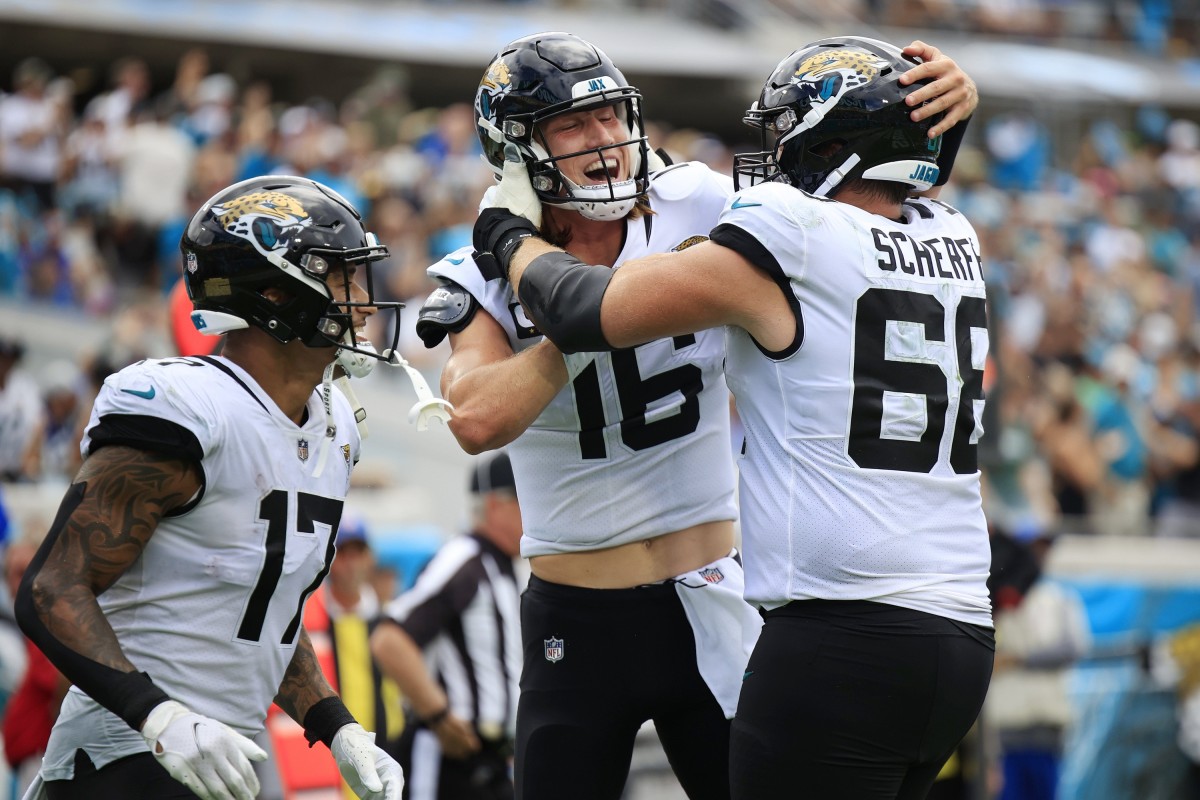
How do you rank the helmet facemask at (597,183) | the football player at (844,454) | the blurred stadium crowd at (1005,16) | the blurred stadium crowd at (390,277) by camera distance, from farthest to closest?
the blurred stadium crowd at (1005,16)
the blurred stadium crowd at (390,277)
the helmet facemask at (597,183)
the football player at (844,454)

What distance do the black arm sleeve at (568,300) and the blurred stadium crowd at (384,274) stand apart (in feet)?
22.5

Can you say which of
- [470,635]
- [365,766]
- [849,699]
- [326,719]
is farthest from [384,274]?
[849,699]

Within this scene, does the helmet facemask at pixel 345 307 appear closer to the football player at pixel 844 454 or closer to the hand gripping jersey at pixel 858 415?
the football player at pixel 844 454

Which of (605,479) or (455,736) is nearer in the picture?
(605,479)

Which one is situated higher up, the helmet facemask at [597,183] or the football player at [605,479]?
the helmet facemask at [597,183]

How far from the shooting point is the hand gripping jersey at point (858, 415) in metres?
3.31

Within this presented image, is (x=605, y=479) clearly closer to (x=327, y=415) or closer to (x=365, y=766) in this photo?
(x=327, y=415)

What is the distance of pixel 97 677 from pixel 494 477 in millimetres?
3439

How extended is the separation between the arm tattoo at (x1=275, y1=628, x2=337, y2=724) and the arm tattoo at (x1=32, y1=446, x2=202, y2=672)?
664 millimetres

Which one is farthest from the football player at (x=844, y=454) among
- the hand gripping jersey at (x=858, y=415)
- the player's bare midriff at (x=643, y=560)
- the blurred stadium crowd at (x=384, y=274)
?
the blurred stadium crowd at (x=384, y=274)

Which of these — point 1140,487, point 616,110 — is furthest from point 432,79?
point 616,110

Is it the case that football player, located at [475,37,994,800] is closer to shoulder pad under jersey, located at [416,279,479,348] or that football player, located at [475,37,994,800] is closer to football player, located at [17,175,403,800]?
shoulder pad under jersey, located at [416,279,479,348]

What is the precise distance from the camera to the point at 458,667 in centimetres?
646

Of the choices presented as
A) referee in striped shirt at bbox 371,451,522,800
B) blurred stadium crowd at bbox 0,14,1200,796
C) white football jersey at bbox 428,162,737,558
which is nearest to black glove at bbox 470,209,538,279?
white football jersey at bbox 428,162,737,558
